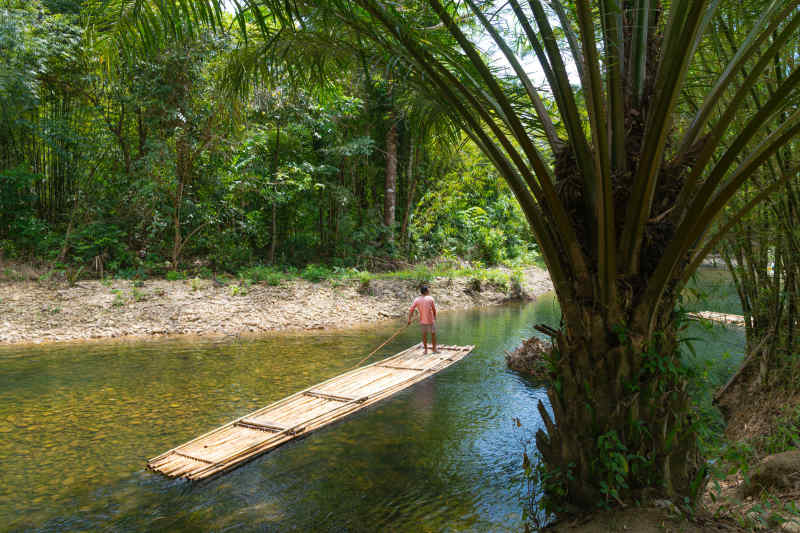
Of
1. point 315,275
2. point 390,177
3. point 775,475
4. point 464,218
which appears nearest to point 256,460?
point 775,475

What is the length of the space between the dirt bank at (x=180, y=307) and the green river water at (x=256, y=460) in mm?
1202

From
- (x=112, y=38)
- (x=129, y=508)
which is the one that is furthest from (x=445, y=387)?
(x=112, y=38)

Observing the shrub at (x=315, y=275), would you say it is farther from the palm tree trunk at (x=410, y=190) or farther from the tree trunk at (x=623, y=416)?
the tree trunk at (x=623, y=416)

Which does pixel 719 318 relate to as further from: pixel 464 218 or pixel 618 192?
pixel 464 218

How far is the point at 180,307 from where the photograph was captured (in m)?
12.4

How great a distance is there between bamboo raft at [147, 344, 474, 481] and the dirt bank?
5321 mm

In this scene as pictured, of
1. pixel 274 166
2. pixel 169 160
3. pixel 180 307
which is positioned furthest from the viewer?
pixel 274 166

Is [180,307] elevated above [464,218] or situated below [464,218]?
below

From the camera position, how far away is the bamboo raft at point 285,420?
462 cm

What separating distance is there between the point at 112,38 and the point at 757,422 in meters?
6.89

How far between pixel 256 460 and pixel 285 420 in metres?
0.55

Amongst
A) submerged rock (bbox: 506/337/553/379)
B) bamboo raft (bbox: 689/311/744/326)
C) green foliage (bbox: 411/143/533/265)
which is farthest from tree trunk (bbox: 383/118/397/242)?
bamboo raft (bbox: 689/311/744/326)

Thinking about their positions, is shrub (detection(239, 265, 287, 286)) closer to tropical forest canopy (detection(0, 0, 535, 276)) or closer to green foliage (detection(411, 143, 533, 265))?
tropical forest canopy (detection(0, 0, 535, 276))

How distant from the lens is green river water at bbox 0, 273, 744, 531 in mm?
4277
